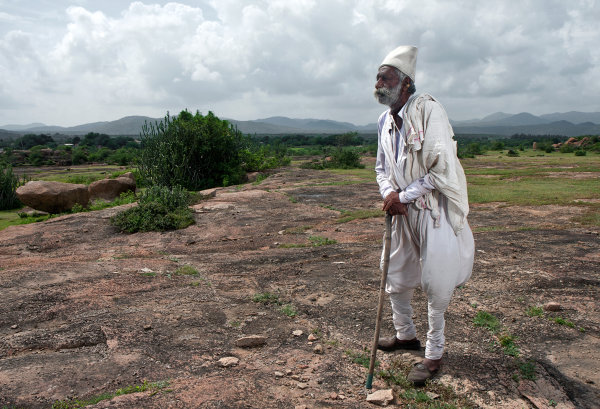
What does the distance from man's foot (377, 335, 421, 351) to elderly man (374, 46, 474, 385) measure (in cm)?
34

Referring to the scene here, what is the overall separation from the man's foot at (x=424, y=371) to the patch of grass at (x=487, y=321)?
0.93 m

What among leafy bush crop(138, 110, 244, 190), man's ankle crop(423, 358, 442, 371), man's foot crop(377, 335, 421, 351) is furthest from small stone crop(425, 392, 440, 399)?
leafy bush crop(138, 110, 244, 190)

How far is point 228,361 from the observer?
3227mm

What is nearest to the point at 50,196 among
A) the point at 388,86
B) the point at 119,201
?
the point at 119,201

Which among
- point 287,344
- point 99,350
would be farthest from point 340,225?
point 99,350

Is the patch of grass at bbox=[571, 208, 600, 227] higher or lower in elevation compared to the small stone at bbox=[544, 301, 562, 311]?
lower

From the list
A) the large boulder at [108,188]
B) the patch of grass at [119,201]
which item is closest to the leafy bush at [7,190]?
the large boulder at [108,188]

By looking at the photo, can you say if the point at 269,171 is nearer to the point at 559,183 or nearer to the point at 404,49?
the point at 559,183

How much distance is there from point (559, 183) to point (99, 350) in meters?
15.3

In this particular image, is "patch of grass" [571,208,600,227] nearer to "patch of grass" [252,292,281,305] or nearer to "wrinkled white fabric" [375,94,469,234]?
"patch of grass" [252,292,281,305]

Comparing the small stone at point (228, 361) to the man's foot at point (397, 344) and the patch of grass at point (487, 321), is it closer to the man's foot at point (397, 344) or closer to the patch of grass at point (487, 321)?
the man's foot at point (397, 344)

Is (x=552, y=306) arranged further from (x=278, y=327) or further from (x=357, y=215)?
(x=357, y=215)

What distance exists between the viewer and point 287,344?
3.54 m

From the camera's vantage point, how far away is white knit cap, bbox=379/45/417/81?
2930mm
